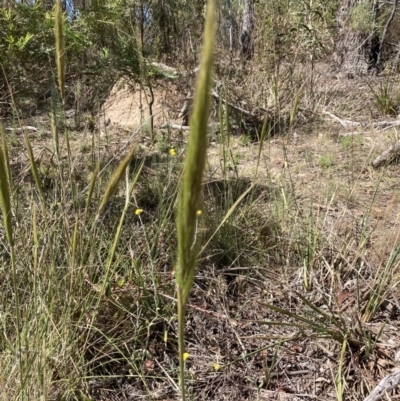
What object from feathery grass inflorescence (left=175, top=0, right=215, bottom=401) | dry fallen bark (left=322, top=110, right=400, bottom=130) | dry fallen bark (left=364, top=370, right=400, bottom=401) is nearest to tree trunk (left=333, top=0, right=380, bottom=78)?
dry fallen bark (left=322, top=110, right=400, bottom=130)

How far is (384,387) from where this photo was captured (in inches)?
39.6

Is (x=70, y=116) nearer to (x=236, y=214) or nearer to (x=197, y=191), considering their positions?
(x=236, y=214)

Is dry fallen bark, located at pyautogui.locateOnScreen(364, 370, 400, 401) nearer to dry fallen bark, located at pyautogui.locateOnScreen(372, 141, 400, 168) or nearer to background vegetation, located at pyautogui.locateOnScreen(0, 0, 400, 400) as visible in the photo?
background vegetation, located at pyautogui.locateOnScreen(0, 0, 400, 400)

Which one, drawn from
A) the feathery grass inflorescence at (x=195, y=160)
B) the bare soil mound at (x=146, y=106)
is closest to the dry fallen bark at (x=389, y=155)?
the bare soil mound at (x=146, y=106)

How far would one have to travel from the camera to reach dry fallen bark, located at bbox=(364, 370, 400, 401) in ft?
3.28

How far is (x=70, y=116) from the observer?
14.1 ft

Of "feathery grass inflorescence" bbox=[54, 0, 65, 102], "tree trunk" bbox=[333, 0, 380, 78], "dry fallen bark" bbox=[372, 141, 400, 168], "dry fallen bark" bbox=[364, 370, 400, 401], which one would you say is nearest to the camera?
"feathery grass inflorescence" bbox=[54, 0, 65, 102]

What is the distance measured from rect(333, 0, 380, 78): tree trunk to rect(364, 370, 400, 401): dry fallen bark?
190 inches

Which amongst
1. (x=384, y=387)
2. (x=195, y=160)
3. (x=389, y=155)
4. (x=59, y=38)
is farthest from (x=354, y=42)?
(x=195, y=160)

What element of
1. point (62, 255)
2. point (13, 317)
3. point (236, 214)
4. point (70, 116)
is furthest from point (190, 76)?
point (13, 317)

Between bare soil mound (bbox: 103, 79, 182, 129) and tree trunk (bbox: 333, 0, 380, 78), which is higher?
tree trunk (bbox: 333, 0, 380, 78)

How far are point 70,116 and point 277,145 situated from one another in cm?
222

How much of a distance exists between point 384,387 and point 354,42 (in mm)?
5151

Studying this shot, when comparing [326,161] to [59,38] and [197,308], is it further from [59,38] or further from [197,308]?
[59,38]
